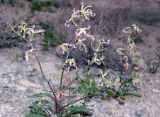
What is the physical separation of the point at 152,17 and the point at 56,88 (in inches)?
134

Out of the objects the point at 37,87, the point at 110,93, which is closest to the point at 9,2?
the point at 37,87

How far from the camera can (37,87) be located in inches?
187

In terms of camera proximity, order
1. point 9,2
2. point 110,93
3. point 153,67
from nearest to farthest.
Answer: point 110,93 < point 153,67 < point 9,2

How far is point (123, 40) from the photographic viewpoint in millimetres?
5945

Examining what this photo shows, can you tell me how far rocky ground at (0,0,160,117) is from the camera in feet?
14.5

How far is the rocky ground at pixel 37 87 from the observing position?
14.5 ft

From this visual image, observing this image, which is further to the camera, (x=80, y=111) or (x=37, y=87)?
(x=37, y=87)

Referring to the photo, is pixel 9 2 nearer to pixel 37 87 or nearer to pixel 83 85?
pixel 37 87

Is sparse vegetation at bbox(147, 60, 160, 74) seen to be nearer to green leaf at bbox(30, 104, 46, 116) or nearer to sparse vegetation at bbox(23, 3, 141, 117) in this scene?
sparse vegetation at bbox(23, 3, 141, 117)

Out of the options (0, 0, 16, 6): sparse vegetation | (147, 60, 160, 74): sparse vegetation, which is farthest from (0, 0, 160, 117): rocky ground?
(0, 0, 16, 6): sparse vegetation

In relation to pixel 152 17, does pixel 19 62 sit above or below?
below

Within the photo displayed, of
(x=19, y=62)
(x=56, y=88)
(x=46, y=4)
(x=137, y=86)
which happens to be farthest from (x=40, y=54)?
(x=46, y=4)

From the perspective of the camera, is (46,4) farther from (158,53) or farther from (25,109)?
(25,109)

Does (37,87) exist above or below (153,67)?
below
